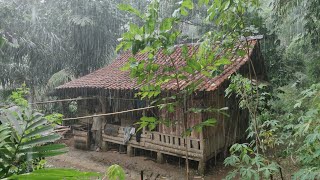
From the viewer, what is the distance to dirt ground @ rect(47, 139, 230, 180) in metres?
7.49

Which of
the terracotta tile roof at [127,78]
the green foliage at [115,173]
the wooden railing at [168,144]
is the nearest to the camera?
the green foliage at [115,173]

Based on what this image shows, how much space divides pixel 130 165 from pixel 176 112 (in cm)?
232

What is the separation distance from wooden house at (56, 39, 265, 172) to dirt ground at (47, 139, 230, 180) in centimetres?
38

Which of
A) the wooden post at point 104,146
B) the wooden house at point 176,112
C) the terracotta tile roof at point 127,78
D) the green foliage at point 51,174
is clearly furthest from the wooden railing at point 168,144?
the green foliage at point 51,174

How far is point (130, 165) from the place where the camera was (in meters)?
8.43

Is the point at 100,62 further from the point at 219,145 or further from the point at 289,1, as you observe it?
the point at 289,1

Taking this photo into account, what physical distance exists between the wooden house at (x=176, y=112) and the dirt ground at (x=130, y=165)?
38 centimetres

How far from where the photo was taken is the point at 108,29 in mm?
16141

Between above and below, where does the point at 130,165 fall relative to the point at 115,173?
below

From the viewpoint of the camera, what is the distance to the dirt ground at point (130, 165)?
749 cm

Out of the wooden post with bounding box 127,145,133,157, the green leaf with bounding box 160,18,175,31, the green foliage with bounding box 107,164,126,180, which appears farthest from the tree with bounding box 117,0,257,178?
the wooden post with bounding box 127,145,133,157

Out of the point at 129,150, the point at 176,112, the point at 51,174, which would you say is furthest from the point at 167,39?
the point at 129,150

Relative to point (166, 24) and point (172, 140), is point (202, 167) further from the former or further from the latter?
point (166, 24)

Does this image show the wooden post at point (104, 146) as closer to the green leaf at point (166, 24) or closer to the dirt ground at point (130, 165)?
the dirt ground at point (130, 165)
